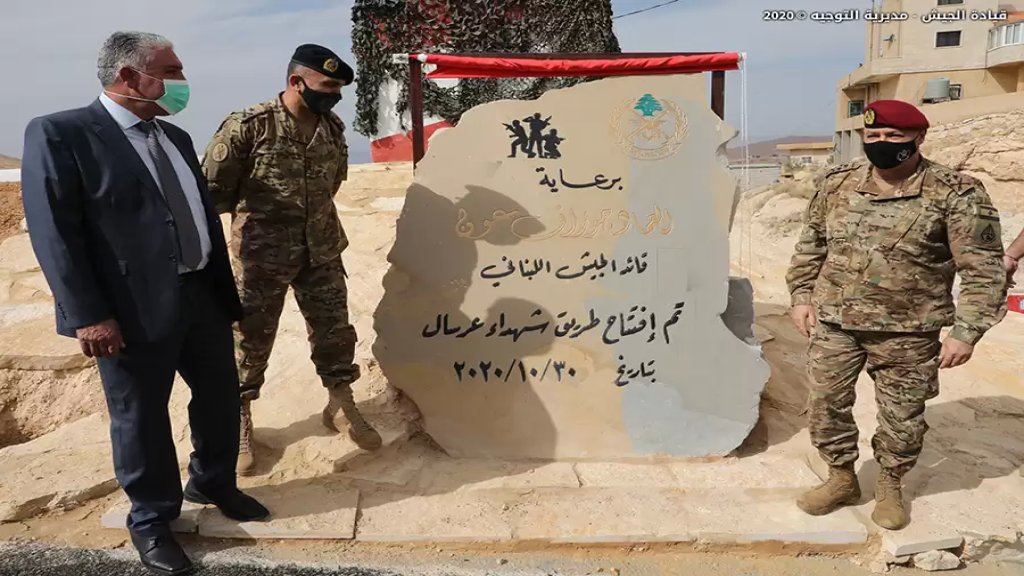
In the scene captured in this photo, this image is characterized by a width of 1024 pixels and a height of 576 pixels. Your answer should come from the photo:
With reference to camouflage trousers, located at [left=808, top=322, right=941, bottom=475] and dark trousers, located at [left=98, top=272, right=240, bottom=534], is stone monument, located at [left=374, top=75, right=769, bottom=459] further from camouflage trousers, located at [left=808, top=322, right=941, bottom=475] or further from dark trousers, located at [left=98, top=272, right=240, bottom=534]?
dark trousers, located at [left=98, top=272, right=240, bottom=534]

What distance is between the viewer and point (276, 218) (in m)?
2.79

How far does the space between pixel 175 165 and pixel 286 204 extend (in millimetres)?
523

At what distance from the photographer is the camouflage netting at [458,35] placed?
29.7ft

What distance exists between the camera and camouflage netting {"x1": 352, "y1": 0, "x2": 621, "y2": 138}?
9.06 meters

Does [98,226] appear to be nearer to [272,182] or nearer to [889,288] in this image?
[272,182]

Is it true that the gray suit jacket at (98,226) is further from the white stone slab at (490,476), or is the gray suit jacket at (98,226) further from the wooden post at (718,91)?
the wooden post at (718,91)

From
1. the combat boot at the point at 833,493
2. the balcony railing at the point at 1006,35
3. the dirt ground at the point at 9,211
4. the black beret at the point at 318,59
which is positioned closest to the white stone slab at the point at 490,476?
the combat boot at the point at 833,493

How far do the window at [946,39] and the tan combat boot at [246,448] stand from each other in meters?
29.6

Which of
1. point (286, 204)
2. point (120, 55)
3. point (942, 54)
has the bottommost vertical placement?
point (286, 204)

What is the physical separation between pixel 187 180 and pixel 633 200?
72.6 inches

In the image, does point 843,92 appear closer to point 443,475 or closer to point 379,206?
point 379,206

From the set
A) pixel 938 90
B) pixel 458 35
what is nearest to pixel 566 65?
pixel 458 35

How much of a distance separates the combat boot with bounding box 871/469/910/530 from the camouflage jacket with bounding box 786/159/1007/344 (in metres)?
0.62

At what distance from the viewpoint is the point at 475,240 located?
316 centimetres
